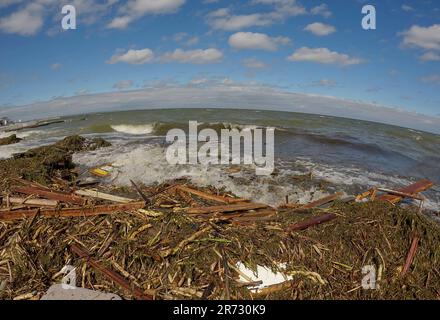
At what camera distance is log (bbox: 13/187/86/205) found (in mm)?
5367

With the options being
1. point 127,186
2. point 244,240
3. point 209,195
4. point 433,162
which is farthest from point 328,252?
point 433,162

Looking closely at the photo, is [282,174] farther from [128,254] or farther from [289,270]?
[128,254]

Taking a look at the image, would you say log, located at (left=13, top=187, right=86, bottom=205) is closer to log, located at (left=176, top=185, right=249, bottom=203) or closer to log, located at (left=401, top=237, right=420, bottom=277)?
log, located at (left=176, top=185, right=249, bottom=203)

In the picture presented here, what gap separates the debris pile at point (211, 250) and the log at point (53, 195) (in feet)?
0.07

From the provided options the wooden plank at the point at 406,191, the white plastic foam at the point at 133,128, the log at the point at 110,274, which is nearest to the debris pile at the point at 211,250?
the log at the point at 110,274

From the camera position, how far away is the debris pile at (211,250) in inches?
150

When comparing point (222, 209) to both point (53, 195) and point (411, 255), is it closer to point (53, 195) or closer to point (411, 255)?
point (411, 255)

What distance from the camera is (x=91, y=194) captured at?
228 inches

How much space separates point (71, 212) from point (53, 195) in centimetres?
91

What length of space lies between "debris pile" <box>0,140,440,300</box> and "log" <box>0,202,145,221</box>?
0.06ft

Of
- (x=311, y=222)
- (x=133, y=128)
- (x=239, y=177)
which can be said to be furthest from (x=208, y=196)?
(x=133, y=128)

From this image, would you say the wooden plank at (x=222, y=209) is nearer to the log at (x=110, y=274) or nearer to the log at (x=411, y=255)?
the log at (x=110, y=274)

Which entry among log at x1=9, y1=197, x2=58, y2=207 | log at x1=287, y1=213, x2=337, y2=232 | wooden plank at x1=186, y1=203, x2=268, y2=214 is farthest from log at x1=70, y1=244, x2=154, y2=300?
log at x1=287, y1=213, x2=337, y2=232

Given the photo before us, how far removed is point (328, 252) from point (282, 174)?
16.5ft
